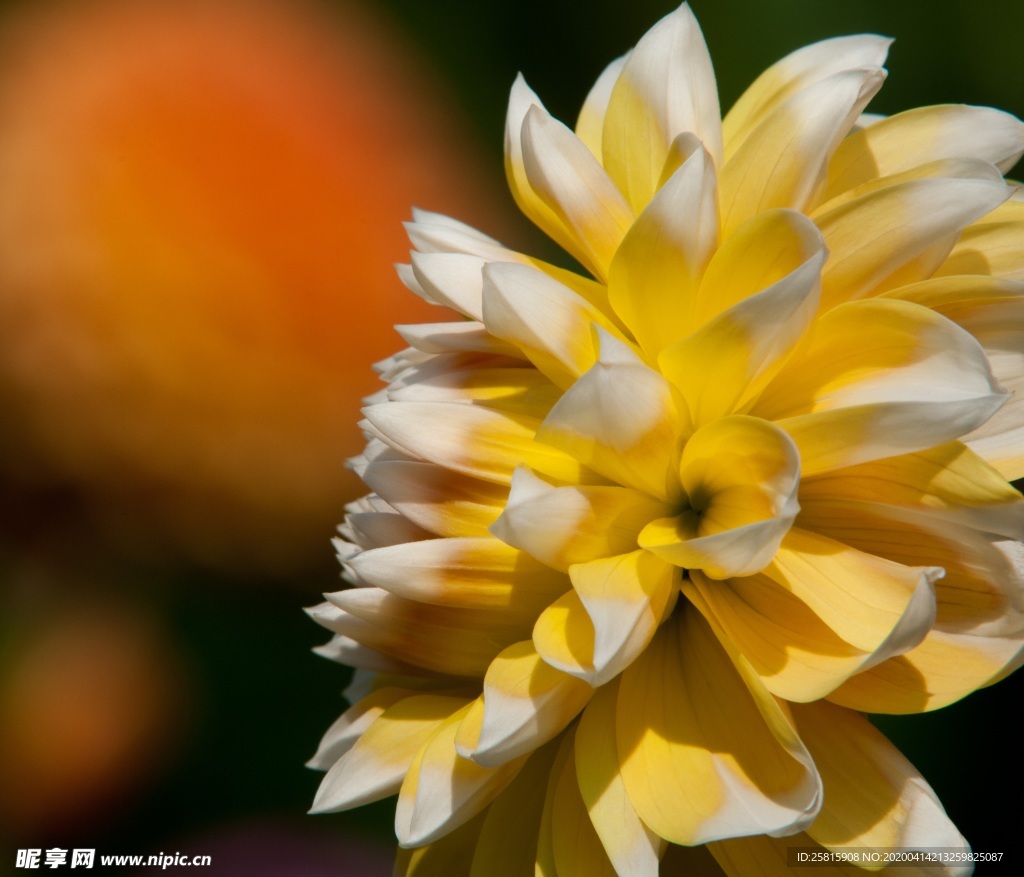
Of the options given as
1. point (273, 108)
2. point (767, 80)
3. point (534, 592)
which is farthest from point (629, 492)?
point (273, 108)

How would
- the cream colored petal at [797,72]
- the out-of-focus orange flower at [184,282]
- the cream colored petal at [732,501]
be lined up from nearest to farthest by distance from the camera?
the cream colored petal at [732,501] < the cream colored petal at [797,72] < the out-of-focus orange flower at [184,282]

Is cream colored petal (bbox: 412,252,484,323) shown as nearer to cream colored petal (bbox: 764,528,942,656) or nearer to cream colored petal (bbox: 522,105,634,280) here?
cream colored petal (bbox: 522,105,634,280)

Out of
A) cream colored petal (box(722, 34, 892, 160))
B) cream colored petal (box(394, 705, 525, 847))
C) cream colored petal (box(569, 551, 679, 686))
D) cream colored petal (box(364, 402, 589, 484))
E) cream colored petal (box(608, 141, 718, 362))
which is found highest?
cream colored petal (box(722, 34, 892, 160))

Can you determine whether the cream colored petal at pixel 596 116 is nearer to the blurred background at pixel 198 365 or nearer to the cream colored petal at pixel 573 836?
the cream colored petal at pixel 573 836

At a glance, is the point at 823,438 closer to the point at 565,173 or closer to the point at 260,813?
the point at 565,173

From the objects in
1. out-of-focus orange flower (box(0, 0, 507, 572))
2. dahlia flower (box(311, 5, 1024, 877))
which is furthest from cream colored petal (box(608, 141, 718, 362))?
out-of-focus orange flower (box(0, 0, 507, 572))

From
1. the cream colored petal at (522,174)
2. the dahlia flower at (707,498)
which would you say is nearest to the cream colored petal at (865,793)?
the dahlia flower at (707,498)

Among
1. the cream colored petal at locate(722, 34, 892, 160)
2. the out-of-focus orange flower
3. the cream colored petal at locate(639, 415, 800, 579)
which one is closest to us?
the cream colored petal at locate(639, 415, 800, 579)
